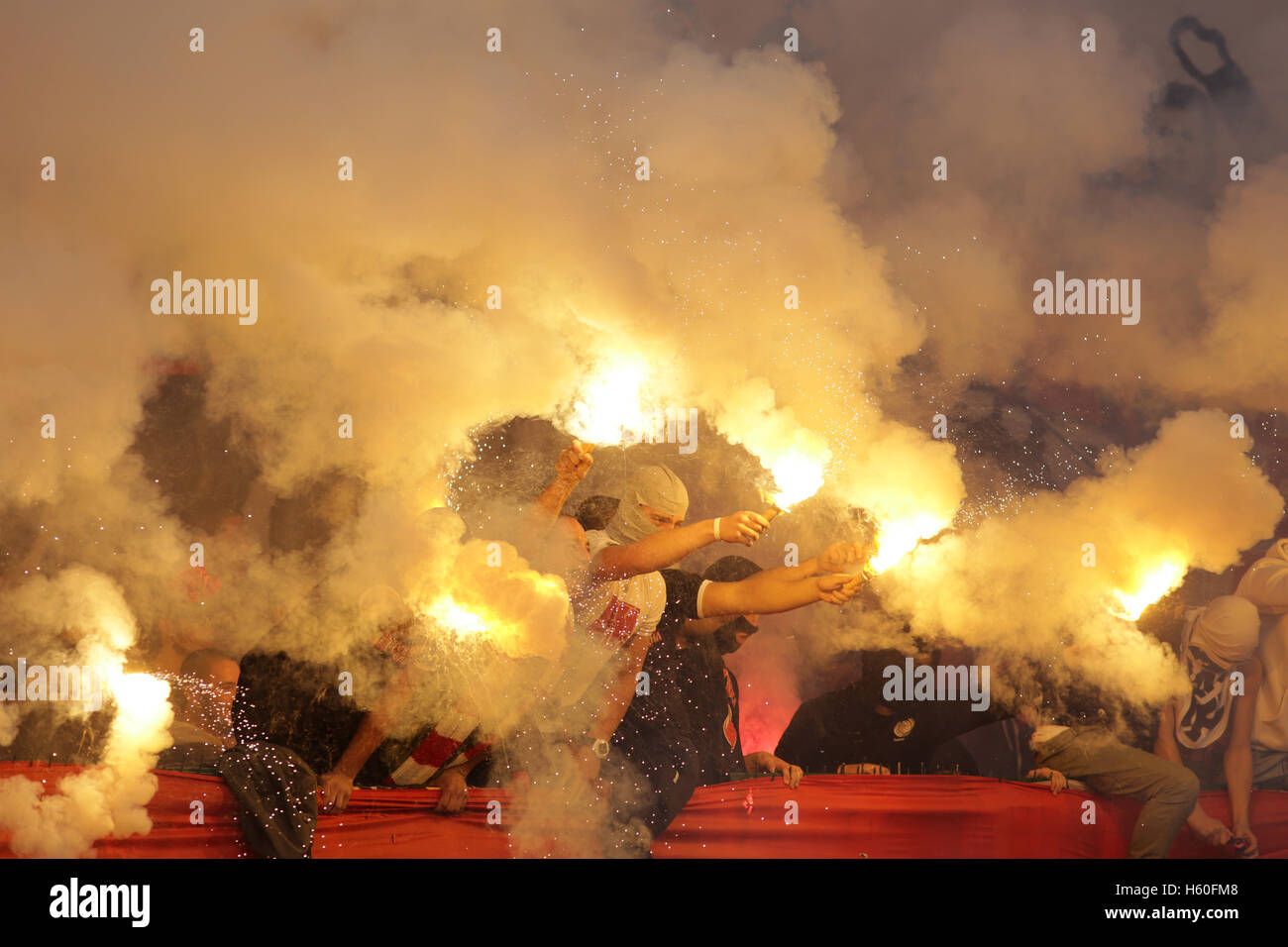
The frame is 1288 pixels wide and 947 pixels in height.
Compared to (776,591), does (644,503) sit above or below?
above

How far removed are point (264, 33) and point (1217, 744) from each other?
6458 millimetres

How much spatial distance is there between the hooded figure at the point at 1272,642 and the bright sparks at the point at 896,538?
193 centimetres

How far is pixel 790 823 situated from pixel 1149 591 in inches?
93.3

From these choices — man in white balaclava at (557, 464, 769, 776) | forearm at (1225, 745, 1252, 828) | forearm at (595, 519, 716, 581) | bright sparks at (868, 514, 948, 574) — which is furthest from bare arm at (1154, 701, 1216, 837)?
forearm at (595, 519, 716, 581)

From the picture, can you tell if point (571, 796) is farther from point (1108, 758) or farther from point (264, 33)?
point (264, 33)

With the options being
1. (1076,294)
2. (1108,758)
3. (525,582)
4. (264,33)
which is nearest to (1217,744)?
(1108,758)

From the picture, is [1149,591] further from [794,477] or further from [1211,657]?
[794,477]

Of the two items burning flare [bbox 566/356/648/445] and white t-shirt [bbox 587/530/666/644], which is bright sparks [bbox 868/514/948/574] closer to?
white t-shirt [bbox 587/530/666/644]

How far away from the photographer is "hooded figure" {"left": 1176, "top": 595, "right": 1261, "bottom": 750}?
19.6 ft

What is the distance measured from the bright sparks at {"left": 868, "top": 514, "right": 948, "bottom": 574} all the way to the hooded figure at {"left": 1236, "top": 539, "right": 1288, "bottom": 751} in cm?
193

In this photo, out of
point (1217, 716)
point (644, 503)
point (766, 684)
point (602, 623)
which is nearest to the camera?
point (602, 623)

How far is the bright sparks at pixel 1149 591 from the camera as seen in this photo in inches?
233

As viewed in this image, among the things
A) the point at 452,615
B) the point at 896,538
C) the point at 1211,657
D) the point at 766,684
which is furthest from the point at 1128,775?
the point at 452,615

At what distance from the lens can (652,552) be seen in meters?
5.61
